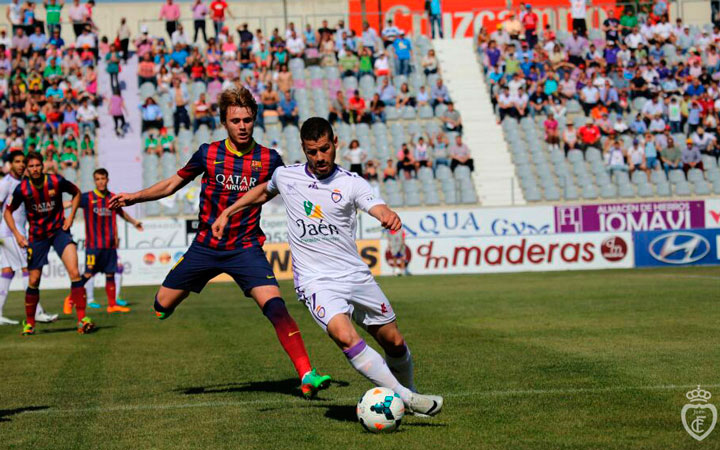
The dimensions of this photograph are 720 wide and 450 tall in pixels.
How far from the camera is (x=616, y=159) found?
34.5 meters

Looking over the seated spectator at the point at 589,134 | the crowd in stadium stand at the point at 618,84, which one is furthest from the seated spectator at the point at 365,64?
the seated spectator at the point at 589,134

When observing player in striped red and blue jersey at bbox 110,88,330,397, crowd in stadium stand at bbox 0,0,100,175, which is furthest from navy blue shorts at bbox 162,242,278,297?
crowd in stadium stand at bbox 0,0,100,175

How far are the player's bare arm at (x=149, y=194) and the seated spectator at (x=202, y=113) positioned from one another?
25.3 m

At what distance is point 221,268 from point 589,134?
27.7 meters

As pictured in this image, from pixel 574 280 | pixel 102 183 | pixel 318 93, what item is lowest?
pixel 574 280

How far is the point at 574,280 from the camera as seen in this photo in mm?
24703

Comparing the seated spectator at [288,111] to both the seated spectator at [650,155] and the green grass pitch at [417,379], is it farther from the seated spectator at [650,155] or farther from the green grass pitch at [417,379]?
the green grass pitch at [417,379]

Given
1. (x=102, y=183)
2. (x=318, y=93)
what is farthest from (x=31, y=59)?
(x=102, y=183)

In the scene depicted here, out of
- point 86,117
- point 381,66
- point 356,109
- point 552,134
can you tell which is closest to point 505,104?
point 552,134

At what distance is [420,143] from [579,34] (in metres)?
10.6

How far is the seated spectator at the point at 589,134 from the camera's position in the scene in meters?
35.3

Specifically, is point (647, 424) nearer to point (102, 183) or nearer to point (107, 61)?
point (102, 183)

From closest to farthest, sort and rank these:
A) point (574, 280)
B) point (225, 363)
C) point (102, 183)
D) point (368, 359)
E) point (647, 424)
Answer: point (647, 424), point (368, 359), point (225, 363), point (102, 183), point (574, 280)

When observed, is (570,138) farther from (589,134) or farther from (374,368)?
(374,368)
